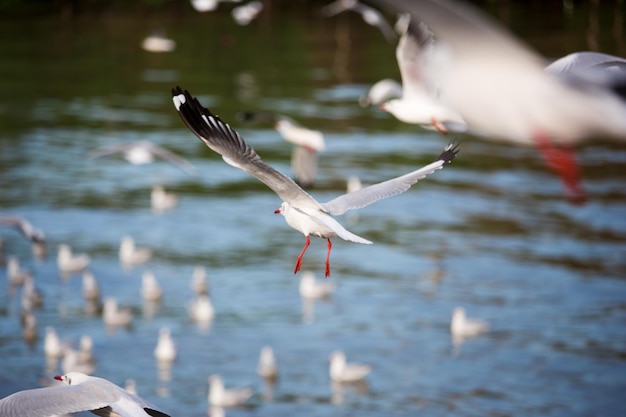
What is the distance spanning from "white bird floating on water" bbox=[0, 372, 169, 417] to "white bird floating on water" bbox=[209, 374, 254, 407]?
6.67m

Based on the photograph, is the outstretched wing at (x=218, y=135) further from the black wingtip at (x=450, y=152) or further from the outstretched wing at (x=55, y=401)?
the outstretched wing at (x=55, y=401)

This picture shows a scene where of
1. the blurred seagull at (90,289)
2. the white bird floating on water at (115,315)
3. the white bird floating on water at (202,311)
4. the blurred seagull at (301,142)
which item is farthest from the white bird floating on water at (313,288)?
the blurred seagull at (301,142)

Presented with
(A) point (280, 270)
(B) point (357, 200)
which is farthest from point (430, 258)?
(B) point (357, 200)

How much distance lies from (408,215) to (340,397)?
9.38 metres

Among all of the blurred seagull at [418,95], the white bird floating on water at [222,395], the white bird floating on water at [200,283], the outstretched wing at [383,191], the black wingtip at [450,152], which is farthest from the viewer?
the white bird floating on water at [200,283]

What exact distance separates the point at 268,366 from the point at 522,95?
30.5ft

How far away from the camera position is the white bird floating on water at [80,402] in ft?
23.0

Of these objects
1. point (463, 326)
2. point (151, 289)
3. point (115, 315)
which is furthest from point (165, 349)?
point (463, 326)

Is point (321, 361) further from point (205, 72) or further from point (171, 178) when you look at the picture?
point (205, 72)

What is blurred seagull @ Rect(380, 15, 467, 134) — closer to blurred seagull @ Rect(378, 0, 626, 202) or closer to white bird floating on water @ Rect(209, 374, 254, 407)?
blurred seagull @ Rect(378, 0, 626, 202)

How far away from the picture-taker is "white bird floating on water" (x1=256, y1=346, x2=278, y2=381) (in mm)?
15375

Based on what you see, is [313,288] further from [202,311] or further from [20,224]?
[20,224]

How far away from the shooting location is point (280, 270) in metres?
20.2

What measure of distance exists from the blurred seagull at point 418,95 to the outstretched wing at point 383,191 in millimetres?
177
